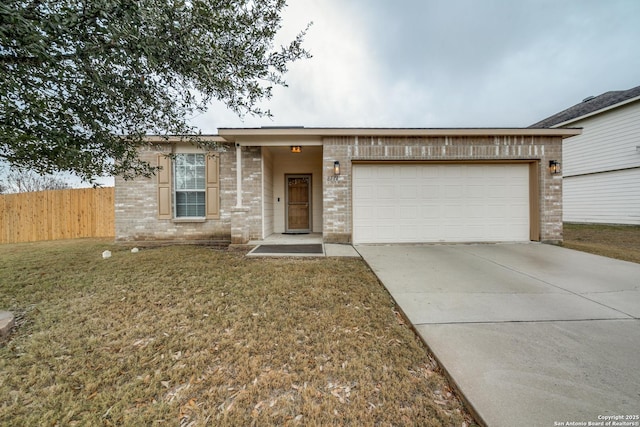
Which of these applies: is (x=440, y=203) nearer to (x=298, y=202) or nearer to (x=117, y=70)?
(x=298, y=202)

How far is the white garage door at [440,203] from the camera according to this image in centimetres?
645

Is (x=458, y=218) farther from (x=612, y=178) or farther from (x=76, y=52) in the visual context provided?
(x=612, y=178)

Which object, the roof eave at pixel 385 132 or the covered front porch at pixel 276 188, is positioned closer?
the roof eave at pixel 385 132

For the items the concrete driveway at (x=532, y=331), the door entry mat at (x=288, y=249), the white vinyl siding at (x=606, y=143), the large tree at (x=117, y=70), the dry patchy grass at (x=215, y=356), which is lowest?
the dry patchy grass at (x=215, y=356)

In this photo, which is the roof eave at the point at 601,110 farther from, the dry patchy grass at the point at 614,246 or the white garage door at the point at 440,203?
the white garage door at the point at 440,203

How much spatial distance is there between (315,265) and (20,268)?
18.5 feet

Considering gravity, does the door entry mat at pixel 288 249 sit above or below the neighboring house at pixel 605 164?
below

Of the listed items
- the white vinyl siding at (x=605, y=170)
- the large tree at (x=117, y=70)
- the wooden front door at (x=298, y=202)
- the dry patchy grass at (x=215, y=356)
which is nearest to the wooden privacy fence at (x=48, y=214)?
the dry patchy grass at (x=215, y=356)

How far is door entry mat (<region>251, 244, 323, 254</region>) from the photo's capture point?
5.43 metres

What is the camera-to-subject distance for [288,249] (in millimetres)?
5723

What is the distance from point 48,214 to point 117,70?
32.1 ft

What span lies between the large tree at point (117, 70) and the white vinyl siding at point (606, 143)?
14356 mm

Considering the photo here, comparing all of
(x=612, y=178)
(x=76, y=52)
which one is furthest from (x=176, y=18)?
(x=612, y=178)

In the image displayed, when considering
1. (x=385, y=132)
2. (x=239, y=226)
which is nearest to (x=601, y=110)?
(x=385, y=132)
